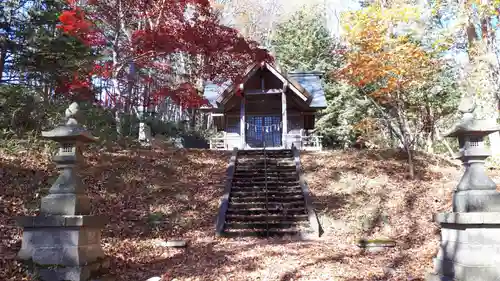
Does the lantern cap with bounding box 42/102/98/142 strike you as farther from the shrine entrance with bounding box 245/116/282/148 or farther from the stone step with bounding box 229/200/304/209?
the shrine entrance with bounding box 245/116/282/148

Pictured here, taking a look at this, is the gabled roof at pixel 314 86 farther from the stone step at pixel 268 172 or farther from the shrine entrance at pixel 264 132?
the stone step at pixel 268 172

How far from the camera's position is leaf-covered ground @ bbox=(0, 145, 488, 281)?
6875 millimetres

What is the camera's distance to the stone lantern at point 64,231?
5816 mm

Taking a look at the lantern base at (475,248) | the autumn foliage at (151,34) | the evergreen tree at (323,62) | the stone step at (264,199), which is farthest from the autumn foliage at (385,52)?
the evergreen tree at (323,62)

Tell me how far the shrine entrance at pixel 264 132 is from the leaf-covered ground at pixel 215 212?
6.15 m

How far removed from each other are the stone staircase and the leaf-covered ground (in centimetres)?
57

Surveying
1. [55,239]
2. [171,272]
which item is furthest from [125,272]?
[55,239]

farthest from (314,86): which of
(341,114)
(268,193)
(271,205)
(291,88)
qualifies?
(271,205)

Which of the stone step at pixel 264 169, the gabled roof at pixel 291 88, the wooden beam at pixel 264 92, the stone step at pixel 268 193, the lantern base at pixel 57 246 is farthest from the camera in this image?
the wooden beam at pixel 264 92

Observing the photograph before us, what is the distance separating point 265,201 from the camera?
11852 mm

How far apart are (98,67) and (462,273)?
42.2 feet

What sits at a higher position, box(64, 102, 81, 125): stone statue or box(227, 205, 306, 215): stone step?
box(64, 102, 81, 125): stone statue

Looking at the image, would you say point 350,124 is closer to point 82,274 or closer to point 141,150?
point 141,150

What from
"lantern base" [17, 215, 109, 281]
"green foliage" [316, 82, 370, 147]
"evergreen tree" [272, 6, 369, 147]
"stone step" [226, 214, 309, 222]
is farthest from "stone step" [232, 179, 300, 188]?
"green foliage" [316, 82, 370, 147]
